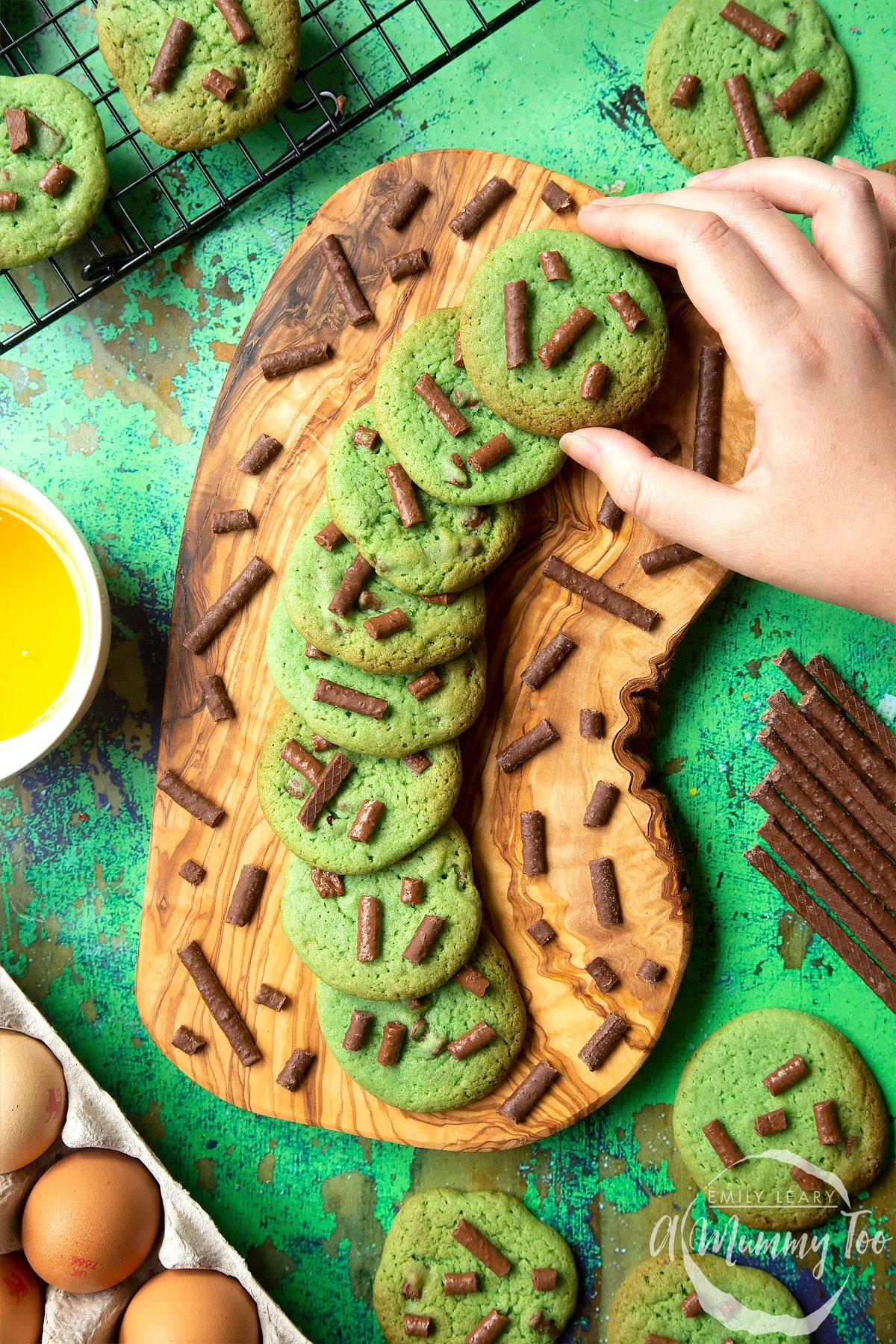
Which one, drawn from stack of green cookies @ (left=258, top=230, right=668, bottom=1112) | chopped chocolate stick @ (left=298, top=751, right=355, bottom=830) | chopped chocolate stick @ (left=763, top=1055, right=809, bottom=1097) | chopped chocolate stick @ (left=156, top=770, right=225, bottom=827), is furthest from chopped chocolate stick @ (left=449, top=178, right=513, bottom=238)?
chopped chocolate stick @ (left=763, top=1055, right=809, bottom=1097)

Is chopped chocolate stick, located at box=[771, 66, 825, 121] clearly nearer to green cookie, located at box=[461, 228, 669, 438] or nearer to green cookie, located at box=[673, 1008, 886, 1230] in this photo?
green cookie, located at box=[461, 228, 669, 438]

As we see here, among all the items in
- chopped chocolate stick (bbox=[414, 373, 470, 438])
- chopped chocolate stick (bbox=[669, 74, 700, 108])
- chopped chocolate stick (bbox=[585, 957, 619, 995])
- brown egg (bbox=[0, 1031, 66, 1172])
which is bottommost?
brown egg (bbox=[0, 1031, 66, 1172])

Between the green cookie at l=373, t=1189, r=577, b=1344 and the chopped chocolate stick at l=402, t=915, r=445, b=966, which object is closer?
the chopped chocolate stick at l=402, t=915, r=445, b=966

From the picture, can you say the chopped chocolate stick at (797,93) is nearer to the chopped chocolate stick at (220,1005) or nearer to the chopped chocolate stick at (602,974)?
the chopped chocolate stick at (602,974)

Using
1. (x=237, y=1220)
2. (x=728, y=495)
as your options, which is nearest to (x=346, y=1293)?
(x=237, y=1220)

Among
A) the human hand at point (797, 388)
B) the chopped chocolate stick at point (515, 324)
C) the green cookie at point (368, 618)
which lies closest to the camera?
the human hand at point (797, 388)

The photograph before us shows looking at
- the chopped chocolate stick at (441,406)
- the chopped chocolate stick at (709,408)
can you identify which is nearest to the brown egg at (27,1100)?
the chopped chocolate stick at (441,406)
